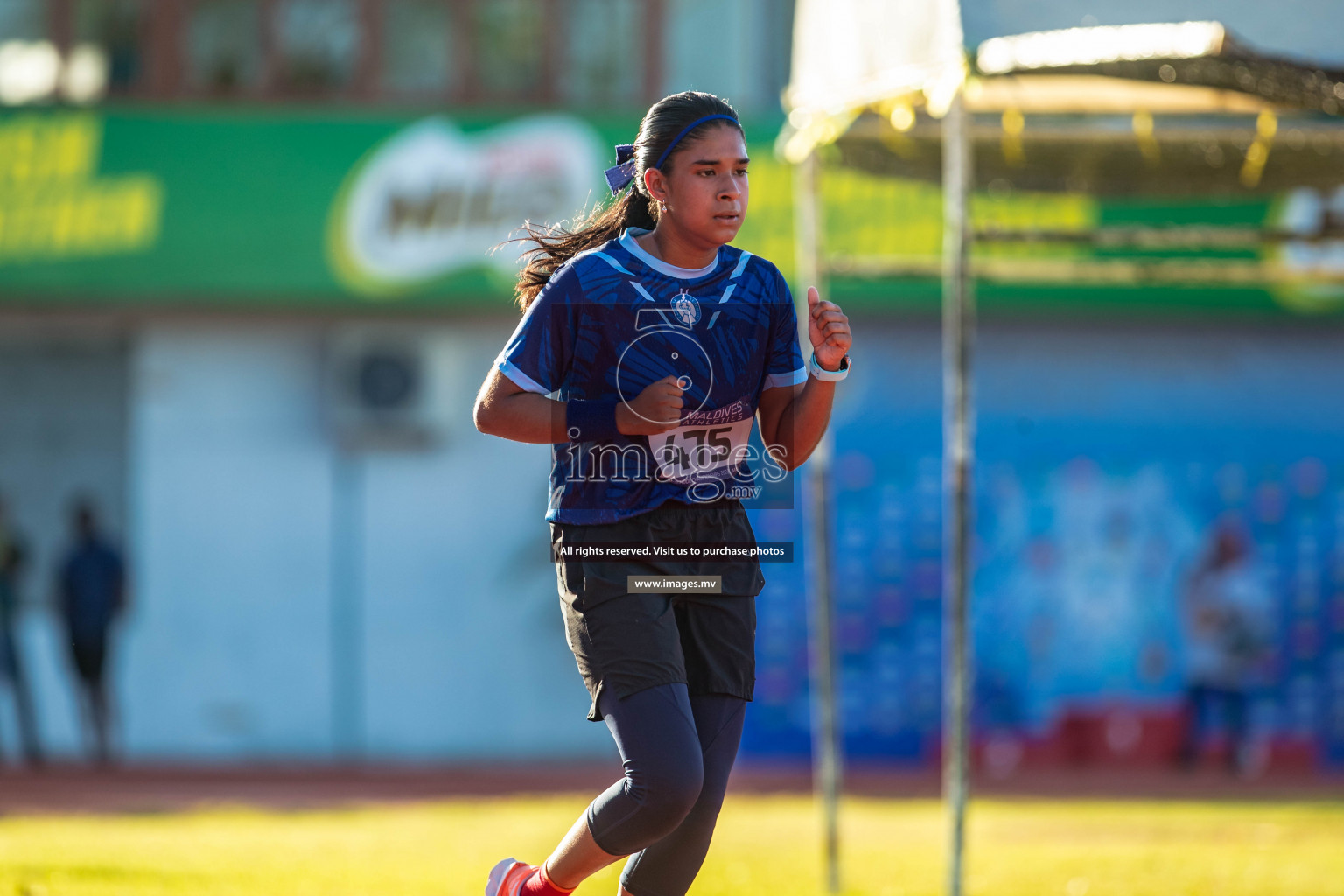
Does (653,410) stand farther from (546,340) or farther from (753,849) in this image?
(753,849)

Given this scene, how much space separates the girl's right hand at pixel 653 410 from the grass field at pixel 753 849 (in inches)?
135

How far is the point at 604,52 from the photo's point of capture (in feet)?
52.5

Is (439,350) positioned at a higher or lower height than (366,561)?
higher

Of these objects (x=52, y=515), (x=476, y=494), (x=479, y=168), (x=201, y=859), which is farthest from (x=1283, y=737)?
(x=52, y=515)

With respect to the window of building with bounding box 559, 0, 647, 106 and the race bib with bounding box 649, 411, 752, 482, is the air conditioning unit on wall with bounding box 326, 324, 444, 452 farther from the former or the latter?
the race bib with bounding box 649, 411, 752, 482

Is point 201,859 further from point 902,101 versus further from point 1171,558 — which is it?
point 1171,558

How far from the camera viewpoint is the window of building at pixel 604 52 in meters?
16.0

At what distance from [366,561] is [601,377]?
1236cm

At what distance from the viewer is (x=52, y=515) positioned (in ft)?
52.6

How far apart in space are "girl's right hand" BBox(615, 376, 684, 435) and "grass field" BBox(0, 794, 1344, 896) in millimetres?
3422

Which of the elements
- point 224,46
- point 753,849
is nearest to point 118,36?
point 224,46

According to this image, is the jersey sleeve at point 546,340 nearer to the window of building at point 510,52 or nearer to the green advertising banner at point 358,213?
the green advertising banner at point 358,213

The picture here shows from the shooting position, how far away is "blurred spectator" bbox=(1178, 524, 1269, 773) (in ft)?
47.2

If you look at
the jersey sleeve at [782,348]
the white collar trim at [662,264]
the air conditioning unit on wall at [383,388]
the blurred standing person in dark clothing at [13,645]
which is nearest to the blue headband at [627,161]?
the white collar trim at [662,264]
